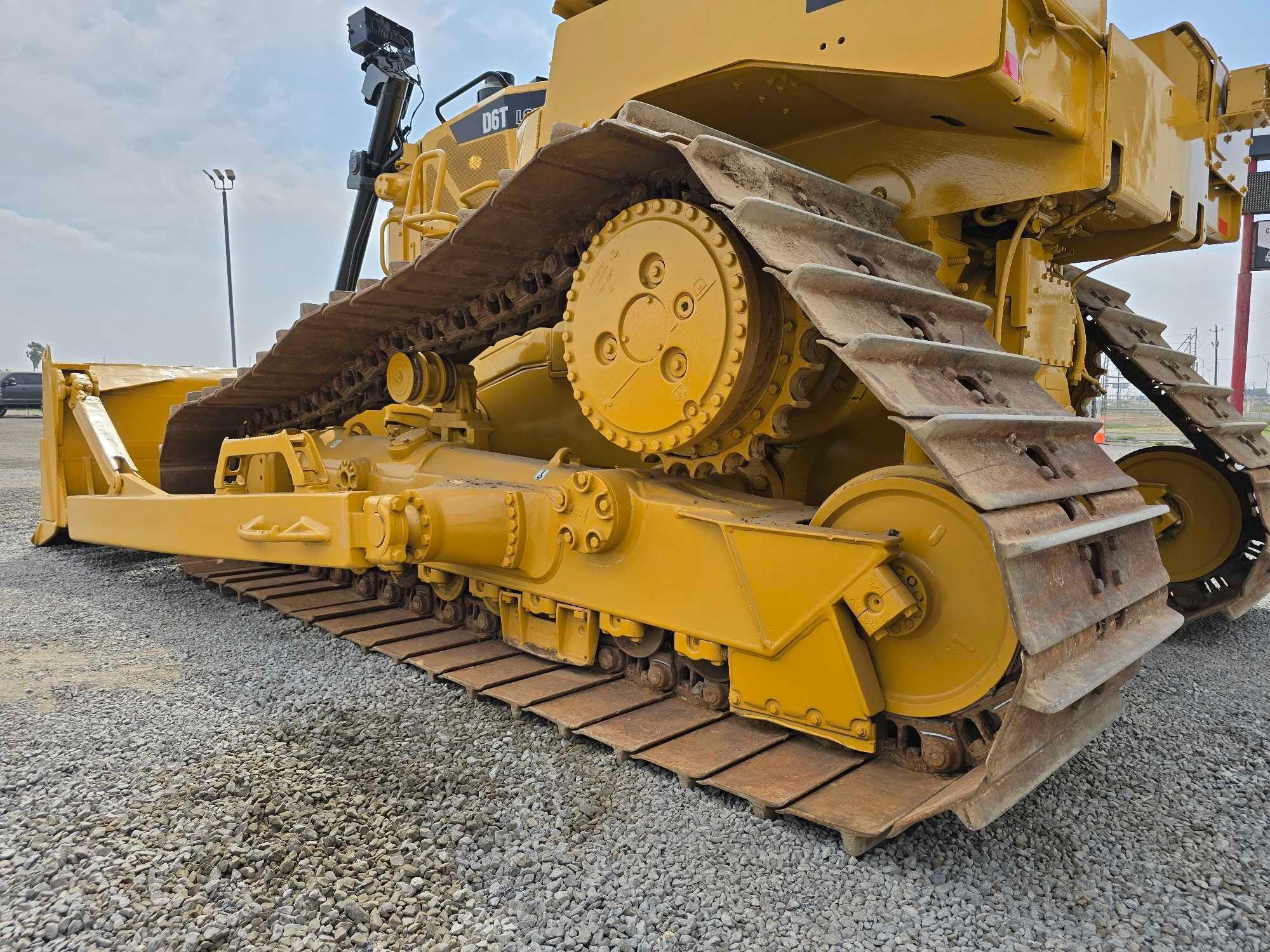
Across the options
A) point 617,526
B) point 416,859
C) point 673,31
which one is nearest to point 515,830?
point 416,859

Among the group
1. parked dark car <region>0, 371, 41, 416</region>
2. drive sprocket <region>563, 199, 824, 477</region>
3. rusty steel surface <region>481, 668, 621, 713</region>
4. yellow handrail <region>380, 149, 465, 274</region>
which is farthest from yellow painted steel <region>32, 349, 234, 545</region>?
parked dark car <region>0, 371, 41, 416</region>

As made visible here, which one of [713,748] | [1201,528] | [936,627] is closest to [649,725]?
[713,748]

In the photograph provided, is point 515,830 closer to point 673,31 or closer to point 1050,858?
point 1050,858

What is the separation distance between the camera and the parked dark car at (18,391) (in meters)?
26.4

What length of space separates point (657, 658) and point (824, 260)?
160cm

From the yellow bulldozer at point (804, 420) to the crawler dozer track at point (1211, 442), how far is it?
2 centimetres

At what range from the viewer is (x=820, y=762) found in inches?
109

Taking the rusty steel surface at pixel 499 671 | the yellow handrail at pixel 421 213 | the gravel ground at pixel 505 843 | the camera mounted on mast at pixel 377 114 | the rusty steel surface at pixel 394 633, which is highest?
the camera mounted on mast at pixel 377 114

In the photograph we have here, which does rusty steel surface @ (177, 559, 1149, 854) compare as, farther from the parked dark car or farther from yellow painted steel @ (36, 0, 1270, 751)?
the parked dark car

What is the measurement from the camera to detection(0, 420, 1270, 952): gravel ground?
208 cm

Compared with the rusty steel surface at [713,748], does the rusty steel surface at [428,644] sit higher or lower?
lower

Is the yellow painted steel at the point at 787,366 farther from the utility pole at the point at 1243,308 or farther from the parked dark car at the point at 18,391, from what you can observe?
the parked dark car at the point at 18,391

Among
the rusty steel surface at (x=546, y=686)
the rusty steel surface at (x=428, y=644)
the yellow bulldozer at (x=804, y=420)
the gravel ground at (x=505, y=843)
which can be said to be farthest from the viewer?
the rusty steel surface at (x=428, y=644)

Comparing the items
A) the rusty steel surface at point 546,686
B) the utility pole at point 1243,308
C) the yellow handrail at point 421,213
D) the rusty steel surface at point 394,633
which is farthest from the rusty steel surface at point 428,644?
the utility pole at point 1243,308
